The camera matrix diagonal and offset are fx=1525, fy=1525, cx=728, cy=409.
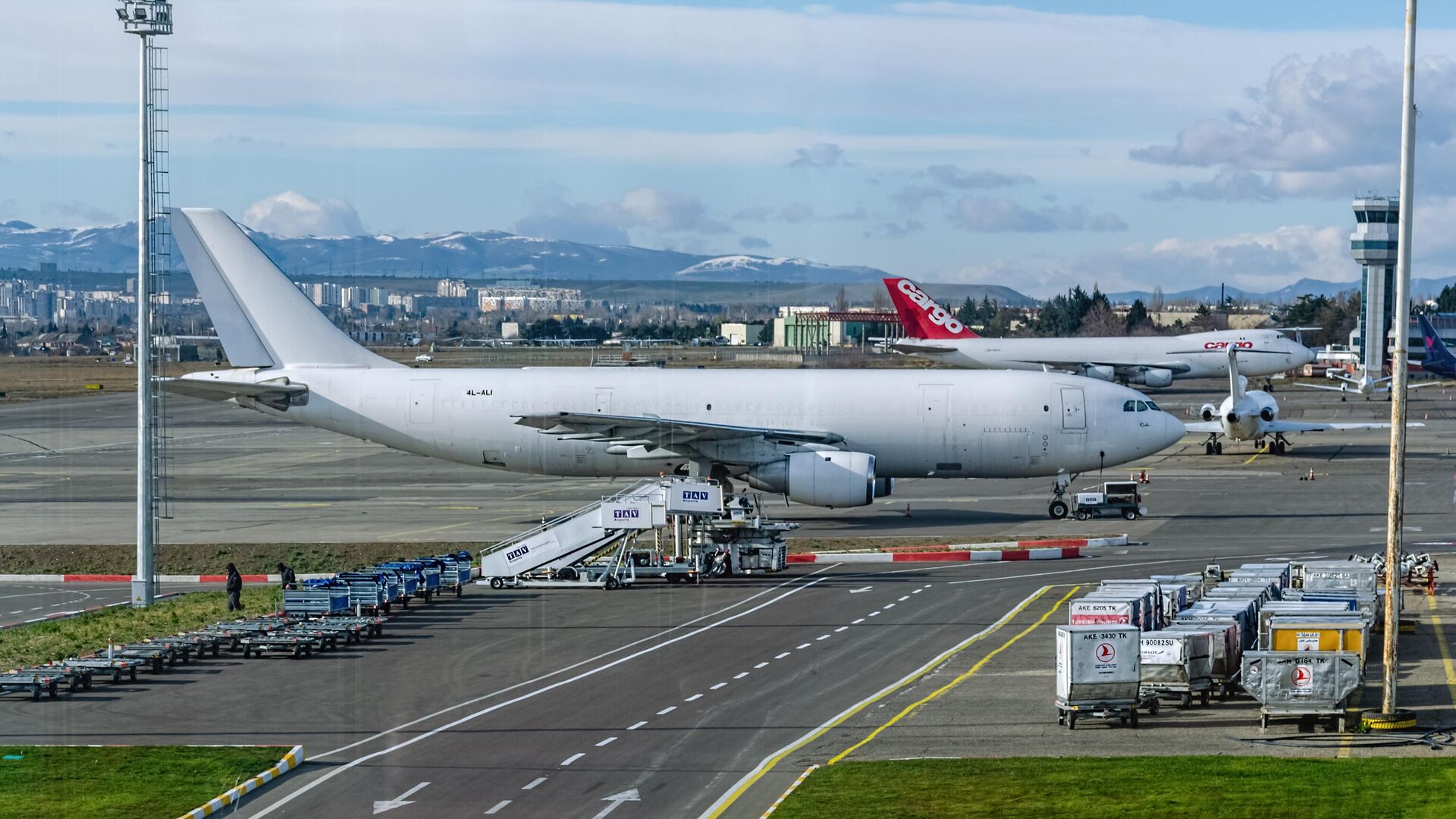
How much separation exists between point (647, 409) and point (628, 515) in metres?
13.8

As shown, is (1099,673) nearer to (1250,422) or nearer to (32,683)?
(32,683)

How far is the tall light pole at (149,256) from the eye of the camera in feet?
149

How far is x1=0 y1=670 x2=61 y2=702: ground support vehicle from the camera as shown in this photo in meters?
32.4

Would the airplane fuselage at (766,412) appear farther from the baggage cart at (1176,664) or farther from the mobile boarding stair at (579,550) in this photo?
the baggage cart at (1176,664)

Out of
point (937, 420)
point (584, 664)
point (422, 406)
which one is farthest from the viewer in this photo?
point (422, 406)

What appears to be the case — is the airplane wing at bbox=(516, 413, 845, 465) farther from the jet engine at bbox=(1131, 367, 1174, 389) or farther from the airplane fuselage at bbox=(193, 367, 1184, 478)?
the jet engine at bbox=(1131, 367, 1174, 389)

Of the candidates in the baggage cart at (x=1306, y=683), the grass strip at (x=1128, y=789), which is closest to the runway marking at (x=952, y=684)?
the grass strip at (x=1128, y=789)

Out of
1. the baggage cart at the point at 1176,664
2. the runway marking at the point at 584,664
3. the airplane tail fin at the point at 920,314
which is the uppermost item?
the airplane tail fin at the point at 920,314

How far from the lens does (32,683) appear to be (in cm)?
3238

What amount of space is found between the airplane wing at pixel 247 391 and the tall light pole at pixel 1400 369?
44.9 m

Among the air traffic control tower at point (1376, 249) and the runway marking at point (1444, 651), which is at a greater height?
the air traffic control tower at point (1376, 249)

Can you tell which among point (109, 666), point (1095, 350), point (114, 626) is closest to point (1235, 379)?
point (1095, 350)

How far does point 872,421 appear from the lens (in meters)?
60.5

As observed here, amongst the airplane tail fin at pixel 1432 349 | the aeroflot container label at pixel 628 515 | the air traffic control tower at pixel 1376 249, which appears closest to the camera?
the aeroflot container label at pixel 628 515
